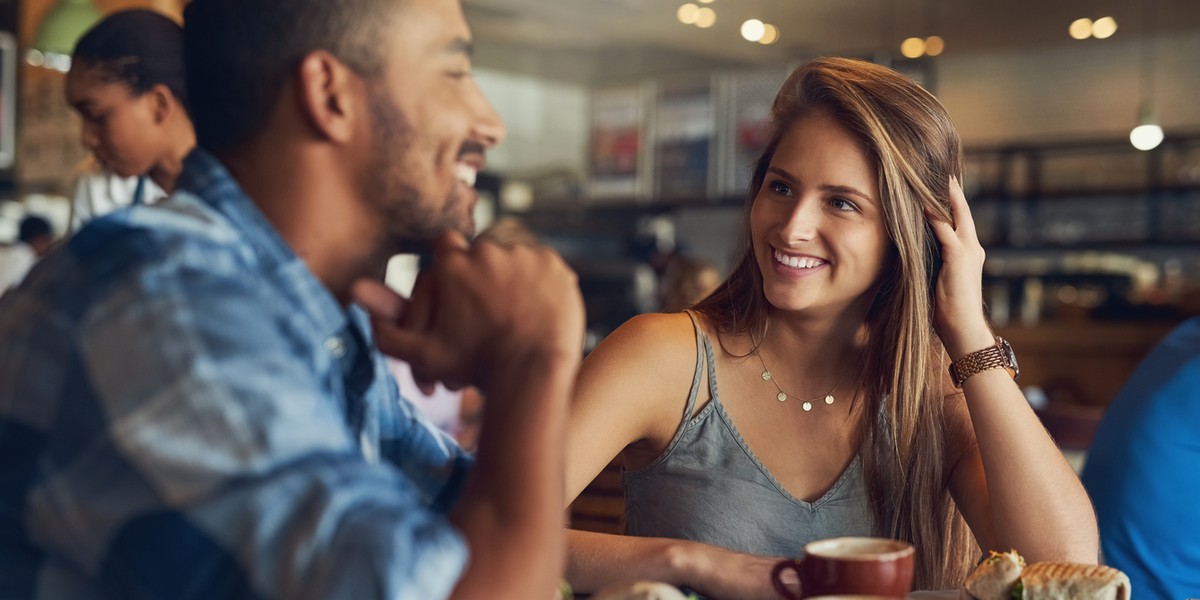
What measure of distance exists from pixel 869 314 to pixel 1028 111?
8.78 m

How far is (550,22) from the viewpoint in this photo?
10.0m

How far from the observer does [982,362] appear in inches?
65.5

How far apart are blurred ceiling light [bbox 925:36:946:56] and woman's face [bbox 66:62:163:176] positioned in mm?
8086

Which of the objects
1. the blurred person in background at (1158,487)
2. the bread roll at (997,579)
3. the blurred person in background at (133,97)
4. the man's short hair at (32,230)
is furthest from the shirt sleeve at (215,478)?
the man's short hair at (32,230)

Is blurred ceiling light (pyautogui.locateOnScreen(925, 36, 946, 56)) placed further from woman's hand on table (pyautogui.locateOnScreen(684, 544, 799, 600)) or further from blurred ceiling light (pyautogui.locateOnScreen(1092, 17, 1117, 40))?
woman's hand on table (pyautogui.locateOnScreen(684, 544, 799, 600))

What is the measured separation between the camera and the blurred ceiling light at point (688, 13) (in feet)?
30.2

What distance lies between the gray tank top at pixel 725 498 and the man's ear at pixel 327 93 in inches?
38.7

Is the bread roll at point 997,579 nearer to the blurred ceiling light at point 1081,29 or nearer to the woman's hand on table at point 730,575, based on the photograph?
the woman's hand on table at point 730,575

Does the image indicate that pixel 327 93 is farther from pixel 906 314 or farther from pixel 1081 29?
pixel 1081 29

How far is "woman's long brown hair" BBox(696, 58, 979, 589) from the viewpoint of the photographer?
1711 millimetres

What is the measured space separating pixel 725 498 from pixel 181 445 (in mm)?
1136

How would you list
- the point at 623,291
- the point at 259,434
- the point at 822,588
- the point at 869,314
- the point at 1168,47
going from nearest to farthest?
the point at 259,434, the point at 822,588, the point at 869,314, the point at 623,291, the point at 1168,47

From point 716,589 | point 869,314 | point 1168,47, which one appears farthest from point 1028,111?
point 716,589

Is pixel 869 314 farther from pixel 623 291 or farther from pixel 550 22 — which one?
pixel 550 22
